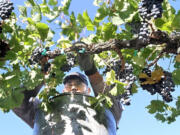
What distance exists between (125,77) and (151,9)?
860mm

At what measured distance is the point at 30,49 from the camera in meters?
3.63

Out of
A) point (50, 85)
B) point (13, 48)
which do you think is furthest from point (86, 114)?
point (13, 48)

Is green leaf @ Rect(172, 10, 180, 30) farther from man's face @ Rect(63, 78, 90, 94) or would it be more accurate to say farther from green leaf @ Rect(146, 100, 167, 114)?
man's face @ Rect(63, 78, 90, 94)

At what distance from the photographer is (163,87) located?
3.06 meters

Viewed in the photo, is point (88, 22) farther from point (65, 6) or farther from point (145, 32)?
point (145, 32)

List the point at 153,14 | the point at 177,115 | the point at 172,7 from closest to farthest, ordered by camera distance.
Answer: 1. the point at 153,14
2. the point at 172,7
3. the point at 177,115

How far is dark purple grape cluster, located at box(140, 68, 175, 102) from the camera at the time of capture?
3035 mm

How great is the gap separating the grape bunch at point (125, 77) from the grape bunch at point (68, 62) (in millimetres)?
576

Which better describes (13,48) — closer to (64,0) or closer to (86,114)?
(64,0)

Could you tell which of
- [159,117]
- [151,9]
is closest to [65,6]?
[151,9]

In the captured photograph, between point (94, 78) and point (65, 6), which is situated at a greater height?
point (65, 6)

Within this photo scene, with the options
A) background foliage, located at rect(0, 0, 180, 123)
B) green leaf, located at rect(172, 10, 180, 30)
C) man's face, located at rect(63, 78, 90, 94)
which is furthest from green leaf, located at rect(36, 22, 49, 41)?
man's face, located at rect(63, 78, 90, 94)

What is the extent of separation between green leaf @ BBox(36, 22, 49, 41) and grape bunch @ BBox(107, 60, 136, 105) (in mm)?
791

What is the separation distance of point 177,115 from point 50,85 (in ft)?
5.13
